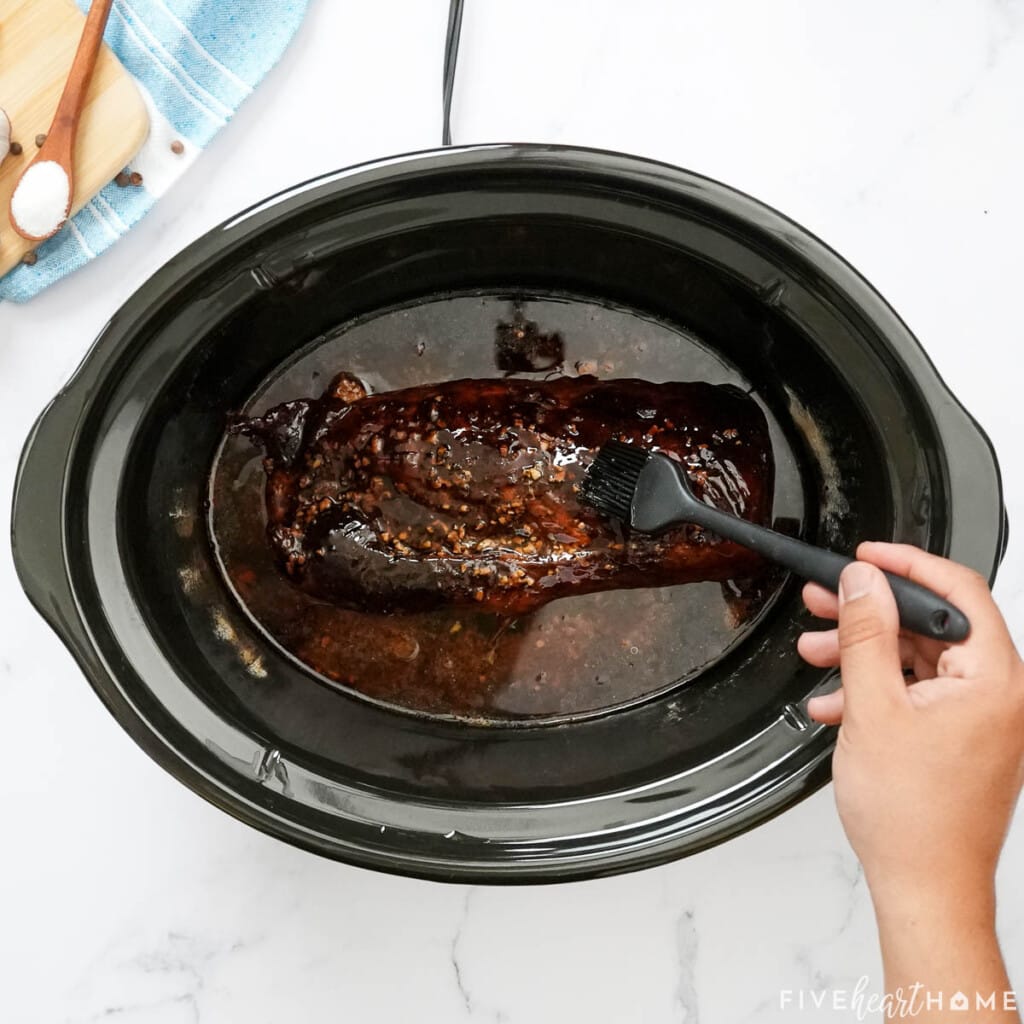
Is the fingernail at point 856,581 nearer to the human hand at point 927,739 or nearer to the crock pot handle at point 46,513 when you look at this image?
the human hand at point 927,739

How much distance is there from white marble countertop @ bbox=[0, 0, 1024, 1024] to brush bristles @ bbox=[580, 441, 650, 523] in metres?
0.44

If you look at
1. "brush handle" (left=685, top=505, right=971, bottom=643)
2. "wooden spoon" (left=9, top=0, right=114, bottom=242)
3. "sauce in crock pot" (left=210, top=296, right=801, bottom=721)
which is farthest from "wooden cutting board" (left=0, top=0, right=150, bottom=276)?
"brush handle" (left=685, top=505, right=971, bottom=643)

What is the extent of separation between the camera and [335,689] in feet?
3.90

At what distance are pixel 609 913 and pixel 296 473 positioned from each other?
2.42 feet

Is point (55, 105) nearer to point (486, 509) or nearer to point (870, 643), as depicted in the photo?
point (486, 509)

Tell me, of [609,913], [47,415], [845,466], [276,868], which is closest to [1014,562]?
[845,466]

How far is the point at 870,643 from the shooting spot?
0.84 metres

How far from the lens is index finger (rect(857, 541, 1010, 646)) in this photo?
85 cm

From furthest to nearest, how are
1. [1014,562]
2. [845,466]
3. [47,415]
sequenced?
[1014,562] → [845,466] → [47,415]

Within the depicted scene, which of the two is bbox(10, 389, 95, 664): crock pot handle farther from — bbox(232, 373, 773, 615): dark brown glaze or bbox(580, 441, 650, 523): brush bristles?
bbox(580, 441, 650, 523): brush bristles

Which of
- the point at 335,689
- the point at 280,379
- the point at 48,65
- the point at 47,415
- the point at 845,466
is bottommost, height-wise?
the point at 335,689

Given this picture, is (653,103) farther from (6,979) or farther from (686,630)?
(6,979)

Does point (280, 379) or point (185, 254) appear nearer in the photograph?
point (185, 254)

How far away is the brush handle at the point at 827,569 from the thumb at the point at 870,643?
0.9 inches
